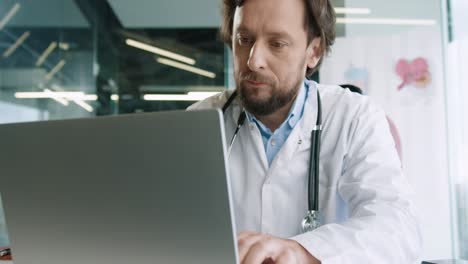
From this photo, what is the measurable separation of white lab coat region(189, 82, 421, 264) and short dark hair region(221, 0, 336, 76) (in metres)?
0.13

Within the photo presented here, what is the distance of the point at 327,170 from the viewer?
1192 mm

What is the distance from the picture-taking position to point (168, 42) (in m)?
3.26

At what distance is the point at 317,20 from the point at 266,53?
8.7 inches

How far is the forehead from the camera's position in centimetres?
115

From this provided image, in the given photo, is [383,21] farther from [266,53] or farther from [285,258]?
[285,258]

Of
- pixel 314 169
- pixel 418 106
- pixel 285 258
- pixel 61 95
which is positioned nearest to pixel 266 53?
pixel 314 169

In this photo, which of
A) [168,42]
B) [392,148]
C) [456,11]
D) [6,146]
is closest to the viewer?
[6,146]

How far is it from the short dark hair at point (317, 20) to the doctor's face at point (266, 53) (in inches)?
2.5

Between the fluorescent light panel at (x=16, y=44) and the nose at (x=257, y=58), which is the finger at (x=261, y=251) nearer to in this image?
the nose at (x=257, y=58)

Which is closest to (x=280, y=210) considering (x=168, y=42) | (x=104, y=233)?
(x=104, y=233)

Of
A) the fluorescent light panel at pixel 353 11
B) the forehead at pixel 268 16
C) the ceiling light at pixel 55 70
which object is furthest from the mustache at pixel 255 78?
the ceiling light at pixel 55 70

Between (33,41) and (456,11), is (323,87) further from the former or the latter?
(33,41)

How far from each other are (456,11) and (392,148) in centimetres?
234

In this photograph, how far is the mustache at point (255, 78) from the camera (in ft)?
3.80
